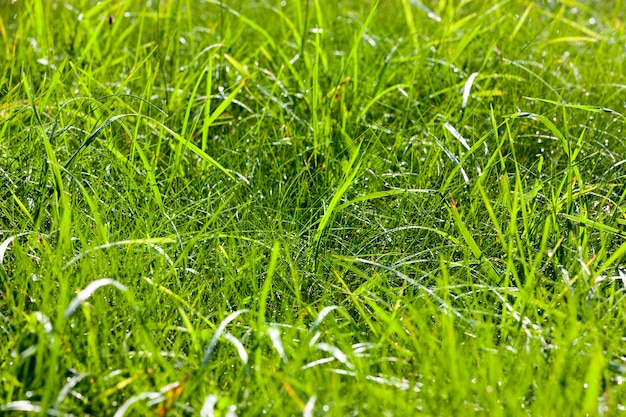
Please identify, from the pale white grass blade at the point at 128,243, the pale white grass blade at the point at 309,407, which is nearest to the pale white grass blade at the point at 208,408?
the pale white grass blade at the point at 309,407

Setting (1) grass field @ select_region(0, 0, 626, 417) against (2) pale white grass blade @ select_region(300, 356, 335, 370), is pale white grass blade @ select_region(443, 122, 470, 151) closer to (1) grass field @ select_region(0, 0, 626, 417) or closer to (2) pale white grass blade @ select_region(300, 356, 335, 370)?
(1) grass field @ select_region(0, 0, 626, 417)

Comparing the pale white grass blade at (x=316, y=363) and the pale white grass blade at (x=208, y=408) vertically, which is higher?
the pale white grass blade at (x=208, y=408)

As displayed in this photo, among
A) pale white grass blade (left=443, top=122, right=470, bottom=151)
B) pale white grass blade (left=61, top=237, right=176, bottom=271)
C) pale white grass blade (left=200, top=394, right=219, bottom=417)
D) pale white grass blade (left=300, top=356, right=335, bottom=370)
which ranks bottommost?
pale white grass blade (left=300, top=356, right=335, bottom=370)

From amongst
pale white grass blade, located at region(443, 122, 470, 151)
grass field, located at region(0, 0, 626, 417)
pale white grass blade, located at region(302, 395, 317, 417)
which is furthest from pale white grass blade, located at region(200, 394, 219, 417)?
pale white grass blade, located at region(443, 122, 470, 151)

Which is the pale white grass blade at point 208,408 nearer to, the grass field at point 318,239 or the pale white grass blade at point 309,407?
the grass field at point 318,239

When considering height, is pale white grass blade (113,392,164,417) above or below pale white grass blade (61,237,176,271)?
below

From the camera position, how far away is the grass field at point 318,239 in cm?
145

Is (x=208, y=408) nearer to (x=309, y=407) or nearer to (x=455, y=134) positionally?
(x=309, y=407)

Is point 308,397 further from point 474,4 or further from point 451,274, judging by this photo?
point 474,4

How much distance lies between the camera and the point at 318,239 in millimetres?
1868

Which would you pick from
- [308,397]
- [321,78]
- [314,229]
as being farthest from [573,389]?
[321,78]

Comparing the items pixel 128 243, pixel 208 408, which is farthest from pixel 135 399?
pixel 128 243

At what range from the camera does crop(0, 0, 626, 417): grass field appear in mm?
1445

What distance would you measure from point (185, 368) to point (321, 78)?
1402 mm
